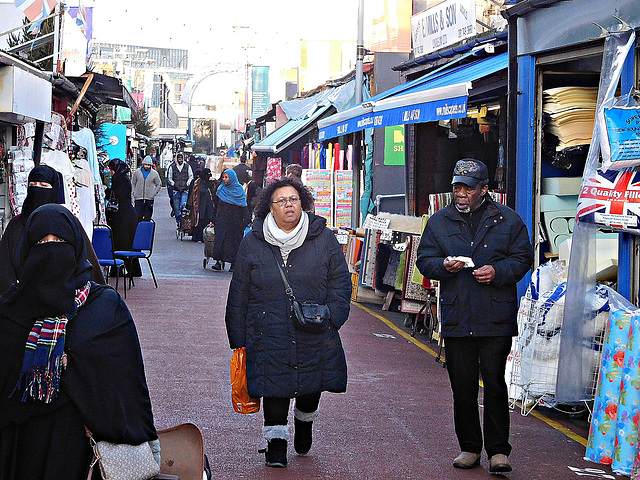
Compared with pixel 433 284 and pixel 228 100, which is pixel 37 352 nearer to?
pixel 433 284

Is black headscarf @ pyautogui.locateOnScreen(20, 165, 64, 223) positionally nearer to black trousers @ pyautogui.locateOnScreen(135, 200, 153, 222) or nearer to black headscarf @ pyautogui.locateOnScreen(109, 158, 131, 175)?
black headscarf @ pyautogui.locateOnScreen(109, 158, 131, 175)

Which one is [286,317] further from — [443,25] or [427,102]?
[443,25]

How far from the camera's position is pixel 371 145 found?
18.2m

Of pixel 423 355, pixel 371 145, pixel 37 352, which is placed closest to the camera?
pixel 37 352

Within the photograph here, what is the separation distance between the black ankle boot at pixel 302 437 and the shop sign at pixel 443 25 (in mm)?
7822

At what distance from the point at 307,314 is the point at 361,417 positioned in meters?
1.89

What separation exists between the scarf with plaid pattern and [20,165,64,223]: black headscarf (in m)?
3.64

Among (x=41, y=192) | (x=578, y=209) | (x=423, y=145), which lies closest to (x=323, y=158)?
(x=423, y=145)

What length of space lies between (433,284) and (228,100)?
113m

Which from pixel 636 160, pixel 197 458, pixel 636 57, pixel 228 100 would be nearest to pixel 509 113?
pixel 636 57

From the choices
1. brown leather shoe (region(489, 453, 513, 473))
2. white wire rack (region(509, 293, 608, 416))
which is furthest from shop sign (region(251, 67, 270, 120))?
brown leather shoe (region(489, 453, 513, 473))

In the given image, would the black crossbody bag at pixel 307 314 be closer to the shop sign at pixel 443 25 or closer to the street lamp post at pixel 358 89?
the shop sign at pixel 443 25

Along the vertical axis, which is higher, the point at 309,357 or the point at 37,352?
the point at 37,352

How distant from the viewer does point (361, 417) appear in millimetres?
7277
